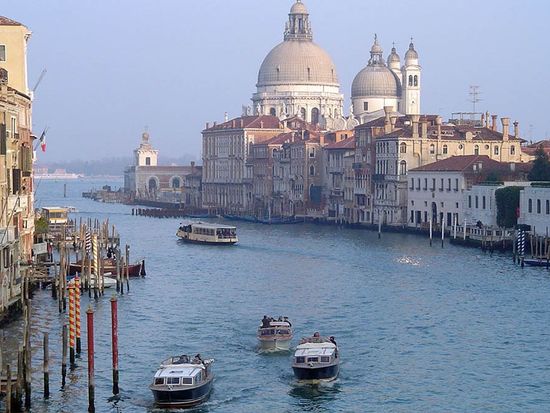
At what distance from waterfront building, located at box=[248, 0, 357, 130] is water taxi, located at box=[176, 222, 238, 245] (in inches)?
1689

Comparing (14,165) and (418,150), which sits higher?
(418,150)

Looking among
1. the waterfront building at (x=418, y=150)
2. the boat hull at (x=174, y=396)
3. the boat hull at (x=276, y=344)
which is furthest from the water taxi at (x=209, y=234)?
the boat hull at (x=174, y=396)

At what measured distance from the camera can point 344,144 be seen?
74.4 meters

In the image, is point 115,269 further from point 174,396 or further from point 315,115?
point 315,115

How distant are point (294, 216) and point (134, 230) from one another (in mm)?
13520

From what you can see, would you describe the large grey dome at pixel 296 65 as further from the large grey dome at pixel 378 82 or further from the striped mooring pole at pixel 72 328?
the striped mooring pole at pixel 72 328

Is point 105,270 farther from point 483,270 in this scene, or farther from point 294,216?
point 294,216

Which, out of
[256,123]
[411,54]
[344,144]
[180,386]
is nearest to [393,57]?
[411,54]

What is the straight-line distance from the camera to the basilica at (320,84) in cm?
9594

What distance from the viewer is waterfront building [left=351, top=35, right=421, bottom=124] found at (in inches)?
3770

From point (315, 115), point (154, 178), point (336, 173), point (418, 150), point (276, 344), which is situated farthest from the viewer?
point (154, 178)

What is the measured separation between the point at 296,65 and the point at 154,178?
85.4ft

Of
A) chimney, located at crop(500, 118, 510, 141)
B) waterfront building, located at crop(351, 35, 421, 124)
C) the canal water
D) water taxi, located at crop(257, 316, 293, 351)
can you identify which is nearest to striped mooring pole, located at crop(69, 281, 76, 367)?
the canal water

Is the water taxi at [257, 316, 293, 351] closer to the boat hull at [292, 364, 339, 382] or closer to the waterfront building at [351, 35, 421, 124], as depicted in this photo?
the boat hull at [292, 364, 339, 382]
